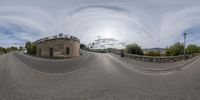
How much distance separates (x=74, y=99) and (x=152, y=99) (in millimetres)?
2444

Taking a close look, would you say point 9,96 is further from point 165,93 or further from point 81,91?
point 165,93

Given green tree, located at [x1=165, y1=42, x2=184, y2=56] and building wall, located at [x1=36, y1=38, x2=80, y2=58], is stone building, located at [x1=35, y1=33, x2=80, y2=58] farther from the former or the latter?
green tree, located at [x1=165, y1=42, x2=184, y2=56]

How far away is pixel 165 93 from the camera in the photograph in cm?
725

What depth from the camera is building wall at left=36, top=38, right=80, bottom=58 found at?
18053 mm

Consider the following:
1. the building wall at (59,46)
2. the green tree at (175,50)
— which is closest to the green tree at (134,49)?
the green tree at (175,50)

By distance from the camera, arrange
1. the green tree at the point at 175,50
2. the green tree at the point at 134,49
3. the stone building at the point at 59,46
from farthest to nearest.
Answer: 1. the green tree at the point at 175,50
2. the green tree at the point at 134,49
3. the stone building at the point at 59,46

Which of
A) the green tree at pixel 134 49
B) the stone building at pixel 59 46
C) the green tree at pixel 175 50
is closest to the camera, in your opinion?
the stone building at pixel 59 46

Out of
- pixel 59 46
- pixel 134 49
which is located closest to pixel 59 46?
pixel 59 46

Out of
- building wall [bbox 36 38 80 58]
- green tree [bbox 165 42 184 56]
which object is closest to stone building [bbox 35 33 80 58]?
building wall [bbox 36 38 80 58]

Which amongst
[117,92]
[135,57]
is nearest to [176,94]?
[117,92]

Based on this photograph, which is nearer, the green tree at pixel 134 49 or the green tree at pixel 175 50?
the green tree at pixel 134 49

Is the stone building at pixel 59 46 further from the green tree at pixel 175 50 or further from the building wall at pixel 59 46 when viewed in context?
the green tree at pixel 175 50

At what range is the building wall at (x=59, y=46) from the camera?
18053mm

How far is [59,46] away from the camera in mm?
19297
